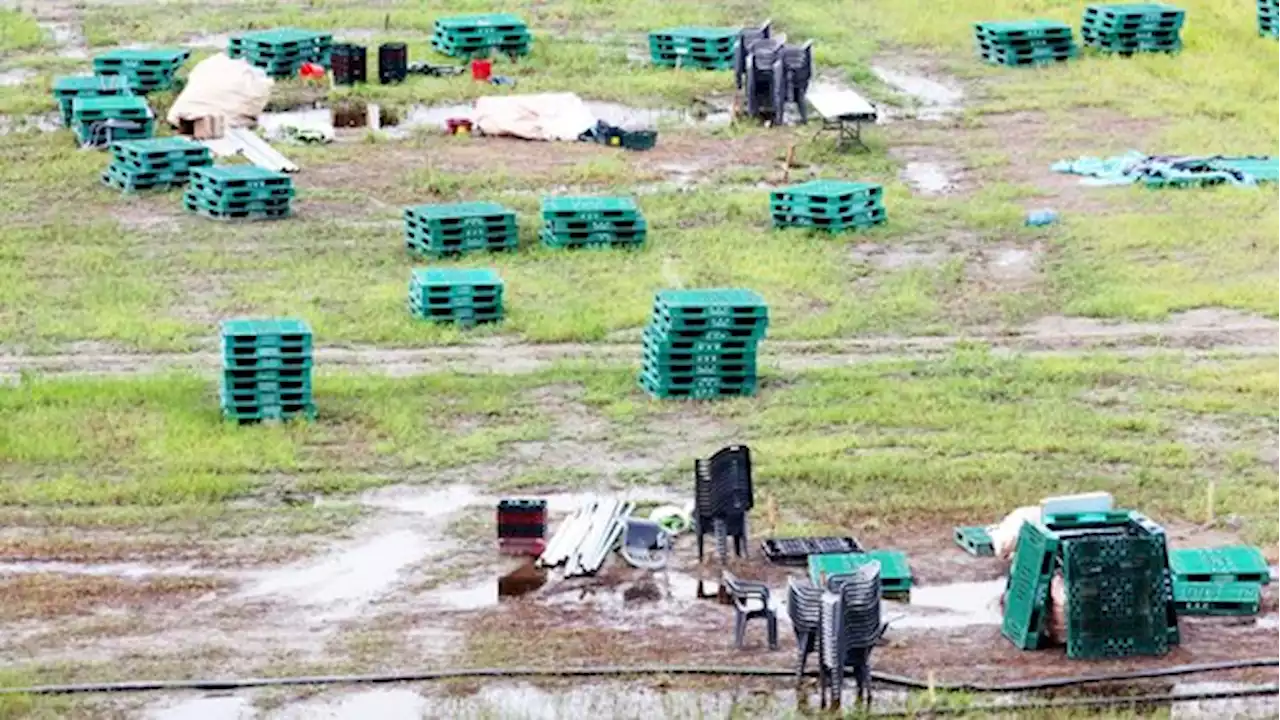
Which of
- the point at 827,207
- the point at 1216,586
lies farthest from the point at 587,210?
the point at 1216,586

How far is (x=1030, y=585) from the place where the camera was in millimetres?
27625

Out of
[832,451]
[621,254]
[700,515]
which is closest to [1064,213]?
[621,254]

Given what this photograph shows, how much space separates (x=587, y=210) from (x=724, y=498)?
13765mm

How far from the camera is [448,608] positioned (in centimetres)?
2909

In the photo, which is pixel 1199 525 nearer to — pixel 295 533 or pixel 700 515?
pixel 700 515

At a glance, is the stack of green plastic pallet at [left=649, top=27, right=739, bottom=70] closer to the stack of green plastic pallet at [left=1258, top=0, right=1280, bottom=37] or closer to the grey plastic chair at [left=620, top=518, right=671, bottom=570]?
the stack of green plastic pallet at [left=1258, top=0, right=1280, bottom=37]

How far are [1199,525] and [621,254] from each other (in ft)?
43.7

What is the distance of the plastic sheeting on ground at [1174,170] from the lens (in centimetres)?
4700

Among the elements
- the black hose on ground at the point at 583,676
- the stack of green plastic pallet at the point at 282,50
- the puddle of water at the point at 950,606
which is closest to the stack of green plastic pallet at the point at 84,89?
the stack of green plastic pallet at the point at 282,50

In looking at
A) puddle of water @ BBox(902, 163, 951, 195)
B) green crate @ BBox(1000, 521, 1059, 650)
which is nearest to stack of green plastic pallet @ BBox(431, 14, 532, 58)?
puddle of water @ BBox(902, 163, 951, 195)

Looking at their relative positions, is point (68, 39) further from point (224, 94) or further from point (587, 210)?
point (587, 210)

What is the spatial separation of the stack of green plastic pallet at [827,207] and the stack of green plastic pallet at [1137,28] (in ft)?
49.5

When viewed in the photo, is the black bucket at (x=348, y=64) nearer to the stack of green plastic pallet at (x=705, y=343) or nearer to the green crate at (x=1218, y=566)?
the stack of green plastic pallet at (x=705, y=343)

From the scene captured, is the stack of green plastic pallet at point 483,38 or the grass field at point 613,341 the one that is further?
the stack of green plastic pallet at point 483,38
